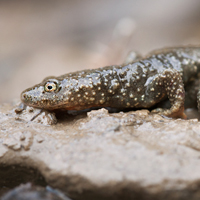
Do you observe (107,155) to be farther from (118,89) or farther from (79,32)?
(79,32)

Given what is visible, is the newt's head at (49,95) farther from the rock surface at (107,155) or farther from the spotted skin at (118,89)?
the rock surface at (107,155)

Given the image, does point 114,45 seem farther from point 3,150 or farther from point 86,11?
point 3,150

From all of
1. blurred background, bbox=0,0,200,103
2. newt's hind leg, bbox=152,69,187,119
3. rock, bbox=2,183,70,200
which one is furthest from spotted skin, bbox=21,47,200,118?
blurred background, bbox=0,0,200,103

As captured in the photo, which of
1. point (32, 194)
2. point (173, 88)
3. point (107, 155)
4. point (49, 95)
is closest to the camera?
point (107, 155)

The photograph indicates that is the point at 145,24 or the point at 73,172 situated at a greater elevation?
the point at 145,24

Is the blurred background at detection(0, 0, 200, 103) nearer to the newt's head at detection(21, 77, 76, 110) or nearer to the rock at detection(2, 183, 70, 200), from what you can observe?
the newt's head at detection(21, 77, 76, 110)

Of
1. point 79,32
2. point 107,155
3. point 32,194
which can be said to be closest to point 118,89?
point 107,155

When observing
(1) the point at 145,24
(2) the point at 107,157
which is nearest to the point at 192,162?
(2) the point at 107,157
